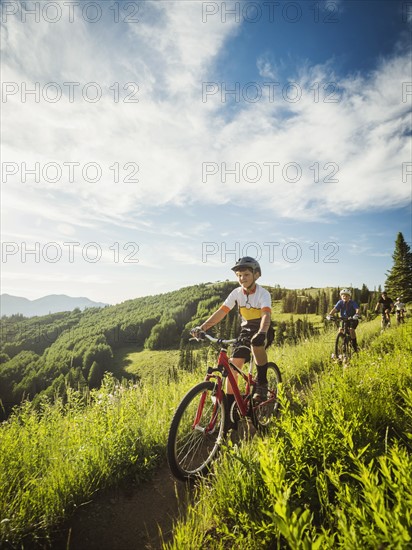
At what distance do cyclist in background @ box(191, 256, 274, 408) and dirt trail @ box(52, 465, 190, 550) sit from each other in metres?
1.65

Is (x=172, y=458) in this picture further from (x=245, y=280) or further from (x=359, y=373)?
(x=359, y=373)

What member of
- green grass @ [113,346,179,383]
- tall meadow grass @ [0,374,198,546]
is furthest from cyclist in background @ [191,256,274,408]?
green grass @ [113,346,179,383]

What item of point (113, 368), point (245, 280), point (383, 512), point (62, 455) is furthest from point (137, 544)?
point (113, 368)

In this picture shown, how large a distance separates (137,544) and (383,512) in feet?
8.25

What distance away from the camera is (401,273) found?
52.5 metres

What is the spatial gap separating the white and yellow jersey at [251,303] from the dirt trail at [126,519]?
2824 millimetres

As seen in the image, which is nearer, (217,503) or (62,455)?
(217,503)

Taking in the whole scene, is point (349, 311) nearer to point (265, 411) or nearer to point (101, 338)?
point (265, 411)

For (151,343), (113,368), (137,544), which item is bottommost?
(113,368)

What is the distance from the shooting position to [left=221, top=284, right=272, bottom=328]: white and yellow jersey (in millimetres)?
5285

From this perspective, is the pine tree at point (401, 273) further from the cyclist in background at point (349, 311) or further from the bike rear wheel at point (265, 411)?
the bike rear wheel at point (265, 411)

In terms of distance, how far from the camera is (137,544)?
2816 mm

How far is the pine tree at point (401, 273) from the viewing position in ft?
169

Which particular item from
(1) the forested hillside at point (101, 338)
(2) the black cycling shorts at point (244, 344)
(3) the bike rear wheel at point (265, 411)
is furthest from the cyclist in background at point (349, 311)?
(1) the forested hillside at point (101, 338)
